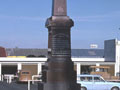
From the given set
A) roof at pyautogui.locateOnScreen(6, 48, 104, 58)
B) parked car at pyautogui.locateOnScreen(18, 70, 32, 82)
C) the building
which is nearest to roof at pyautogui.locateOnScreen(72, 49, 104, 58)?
roof at pyautogui.locateOnScreen(6, 48, 104, 58)

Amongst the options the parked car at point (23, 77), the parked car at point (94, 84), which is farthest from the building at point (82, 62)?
the parked car at point (94, 84)

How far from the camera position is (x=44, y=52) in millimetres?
82938

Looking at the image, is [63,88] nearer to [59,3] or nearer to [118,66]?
[59,3]

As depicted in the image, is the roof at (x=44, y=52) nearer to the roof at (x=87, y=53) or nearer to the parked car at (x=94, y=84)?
the roof at (x=87, y=53)

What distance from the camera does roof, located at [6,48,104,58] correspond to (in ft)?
245

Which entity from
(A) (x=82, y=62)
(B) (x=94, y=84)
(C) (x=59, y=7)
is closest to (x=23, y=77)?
(B) (x=94, y=84)

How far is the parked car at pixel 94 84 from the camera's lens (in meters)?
28.5

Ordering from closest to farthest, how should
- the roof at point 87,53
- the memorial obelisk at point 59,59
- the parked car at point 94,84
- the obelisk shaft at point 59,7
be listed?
1. the memorial obelisk at point 59,59
2. the obelisk shaft at point 59,7
3. the parked car at point 94,84
4. the roof at point 87,53

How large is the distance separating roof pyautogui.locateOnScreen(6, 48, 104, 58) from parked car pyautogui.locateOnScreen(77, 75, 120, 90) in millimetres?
44235

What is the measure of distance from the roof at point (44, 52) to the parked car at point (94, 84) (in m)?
44.2

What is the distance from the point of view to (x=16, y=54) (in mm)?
82062

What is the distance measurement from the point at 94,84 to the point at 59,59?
996 centimetres

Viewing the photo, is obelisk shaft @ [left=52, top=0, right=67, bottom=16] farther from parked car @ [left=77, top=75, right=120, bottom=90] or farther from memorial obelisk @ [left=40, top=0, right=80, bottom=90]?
parked car @ [left=77, top=75, right=120, bottom=90]

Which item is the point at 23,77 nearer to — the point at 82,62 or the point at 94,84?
the point at 94,84
